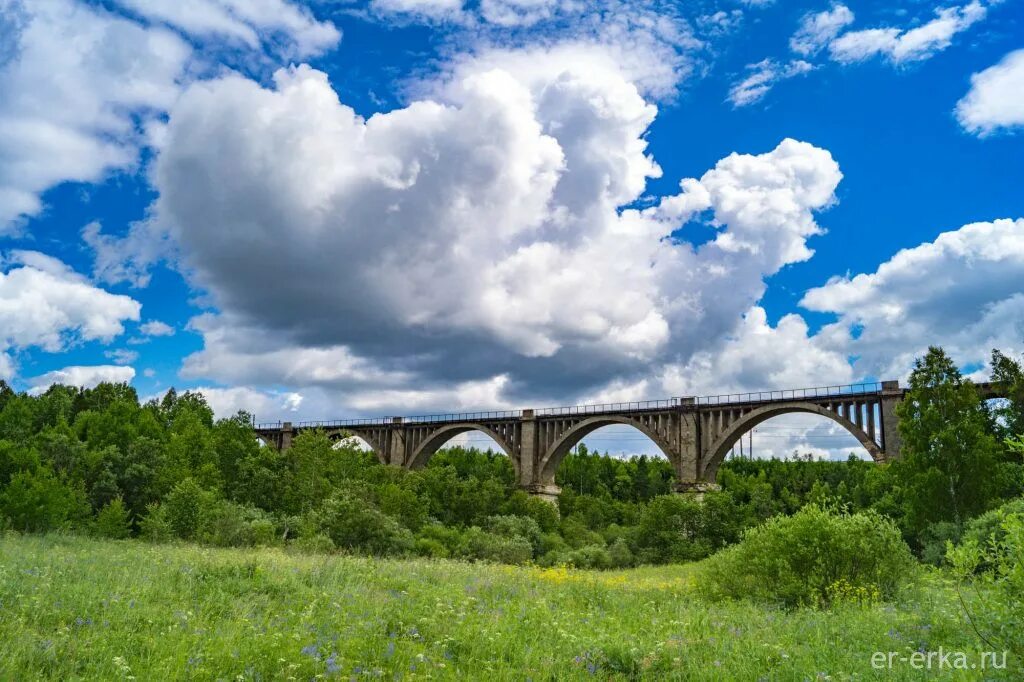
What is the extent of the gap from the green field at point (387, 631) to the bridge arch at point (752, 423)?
33.9 meters

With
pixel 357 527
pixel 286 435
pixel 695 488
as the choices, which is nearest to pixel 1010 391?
pixel 695 488

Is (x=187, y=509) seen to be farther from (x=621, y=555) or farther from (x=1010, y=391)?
(x=1010, y=391)

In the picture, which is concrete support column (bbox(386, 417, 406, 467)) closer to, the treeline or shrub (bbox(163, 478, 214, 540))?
the treeline

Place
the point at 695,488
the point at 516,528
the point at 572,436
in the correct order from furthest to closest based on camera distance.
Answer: the point at 572,436
the point at 695,488
the point at 516,528

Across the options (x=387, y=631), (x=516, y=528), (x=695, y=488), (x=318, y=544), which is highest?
(x=695, y=488)

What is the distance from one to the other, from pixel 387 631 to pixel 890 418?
40043 millimetres

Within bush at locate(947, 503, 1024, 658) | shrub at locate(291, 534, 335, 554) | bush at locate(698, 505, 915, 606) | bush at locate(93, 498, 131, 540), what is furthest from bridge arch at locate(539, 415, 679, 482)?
bush at locate(947, 503, 1024, 658)

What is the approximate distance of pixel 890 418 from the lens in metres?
41.8

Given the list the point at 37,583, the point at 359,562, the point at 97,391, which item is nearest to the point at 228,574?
the point at 37,583

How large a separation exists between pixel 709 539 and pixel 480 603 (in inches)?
1381

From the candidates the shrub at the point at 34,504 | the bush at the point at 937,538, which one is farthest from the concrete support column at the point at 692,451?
the shrub at the point at 34,504

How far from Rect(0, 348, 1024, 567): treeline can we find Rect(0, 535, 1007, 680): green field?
4191mm

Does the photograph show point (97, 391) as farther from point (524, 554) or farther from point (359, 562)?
point (359, 562)

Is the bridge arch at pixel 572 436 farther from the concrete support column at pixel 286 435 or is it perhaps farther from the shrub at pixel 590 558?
the concrete support column at pixel 286 435
